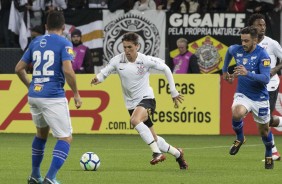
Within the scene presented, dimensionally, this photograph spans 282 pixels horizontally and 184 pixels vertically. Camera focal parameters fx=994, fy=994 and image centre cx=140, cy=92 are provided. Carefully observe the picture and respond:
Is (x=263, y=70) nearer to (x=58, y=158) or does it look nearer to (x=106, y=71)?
(x=106, y=71)

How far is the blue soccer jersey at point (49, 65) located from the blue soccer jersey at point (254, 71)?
360 cm

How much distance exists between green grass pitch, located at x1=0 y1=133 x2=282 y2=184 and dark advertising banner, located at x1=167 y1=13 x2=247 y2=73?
3.30m

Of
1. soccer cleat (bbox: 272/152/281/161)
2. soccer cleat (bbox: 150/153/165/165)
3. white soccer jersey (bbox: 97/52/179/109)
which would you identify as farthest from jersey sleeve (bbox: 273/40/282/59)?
soccer cleat (bbox: 150/153/165/165)

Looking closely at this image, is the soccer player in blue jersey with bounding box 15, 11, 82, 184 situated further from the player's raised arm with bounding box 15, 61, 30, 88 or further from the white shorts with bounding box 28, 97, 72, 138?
the player's raised arm with bounding box 15, 61, 30, 88

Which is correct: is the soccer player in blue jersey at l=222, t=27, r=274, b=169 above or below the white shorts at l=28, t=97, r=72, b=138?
below

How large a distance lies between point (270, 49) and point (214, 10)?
29.4ft

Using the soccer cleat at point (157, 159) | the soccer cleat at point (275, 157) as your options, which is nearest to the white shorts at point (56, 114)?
the soccer cleat at point (157, 159)

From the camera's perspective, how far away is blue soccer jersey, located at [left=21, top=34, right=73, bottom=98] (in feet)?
37.5

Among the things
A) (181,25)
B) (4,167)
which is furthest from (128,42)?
(181,25)

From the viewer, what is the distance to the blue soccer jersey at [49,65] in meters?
11.4

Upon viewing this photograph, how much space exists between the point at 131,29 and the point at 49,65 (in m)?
13.8

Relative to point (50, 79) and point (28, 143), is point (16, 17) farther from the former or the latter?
point (50, 79)

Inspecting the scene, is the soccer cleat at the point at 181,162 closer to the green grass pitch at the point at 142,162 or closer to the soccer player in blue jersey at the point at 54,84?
the green grass pitch at the point at 142,162

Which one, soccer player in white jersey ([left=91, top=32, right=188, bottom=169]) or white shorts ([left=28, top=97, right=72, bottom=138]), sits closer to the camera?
white shorts ([left=28, top=97, right=72, bottom=138])
